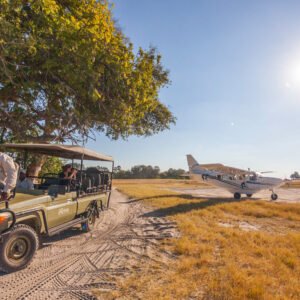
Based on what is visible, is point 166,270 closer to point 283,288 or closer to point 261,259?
point 283,288

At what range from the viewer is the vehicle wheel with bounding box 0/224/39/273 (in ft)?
13.6

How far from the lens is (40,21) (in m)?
7.52

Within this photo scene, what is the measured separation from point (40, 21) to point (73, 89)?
2733 mm

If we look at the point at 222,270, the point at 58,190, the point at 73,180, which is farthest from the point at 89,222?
the point at 222,270

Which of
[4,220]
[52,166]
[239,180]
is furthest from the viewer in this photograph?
[239,180]

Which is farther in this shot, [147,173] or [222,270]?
[147,173]

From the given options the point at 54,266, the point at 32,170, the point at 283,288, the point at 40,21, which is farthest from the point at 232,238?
the point at 32,170

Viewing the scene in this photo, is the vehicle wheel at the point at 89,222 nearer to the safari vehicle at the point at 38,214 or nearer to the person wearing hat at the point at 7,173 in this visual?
the safari vehicle at the point at 38,214

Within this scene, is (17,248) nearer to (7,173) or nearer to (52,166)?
(7,173)

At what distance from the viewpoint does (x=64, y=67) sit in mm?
7938

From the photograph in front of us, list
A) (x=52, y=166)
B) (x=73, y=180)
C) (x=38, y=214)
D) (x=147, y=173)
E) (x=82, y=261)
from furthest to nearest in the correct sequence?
(x=147, y=173), (x=52, y=166), (x=73, y=180), (x=82, y=261), (x=38, y=214)

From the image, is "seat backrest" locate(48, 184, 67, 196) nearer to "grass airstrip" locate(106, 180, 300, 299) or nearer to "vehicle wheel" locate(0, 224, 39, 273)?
"vehicle wheel" locate(0, 224, 39, 273)

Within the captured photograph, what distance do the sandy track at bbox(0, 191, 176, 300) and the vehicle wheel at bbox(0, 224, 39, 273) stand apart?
0.17m

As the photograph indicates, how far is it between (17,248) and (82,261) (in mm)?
1465
